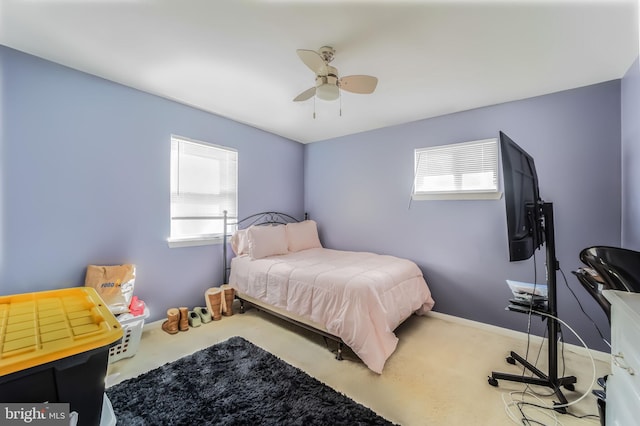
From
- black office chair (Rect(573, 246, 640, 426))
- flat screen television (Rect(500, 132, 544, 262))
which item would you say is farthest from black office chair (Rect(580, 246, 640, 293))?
flat screen television (Rect(500, 132, 544, 262))

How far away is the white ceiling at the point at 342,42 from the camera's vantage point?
154 cm

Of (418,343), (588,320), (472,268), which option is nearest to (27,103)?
(418,343)

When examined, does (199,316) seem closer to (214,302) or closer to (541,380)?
Answer: (214,302)

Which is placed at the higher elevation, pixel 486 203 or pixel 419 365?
pixel 486 203

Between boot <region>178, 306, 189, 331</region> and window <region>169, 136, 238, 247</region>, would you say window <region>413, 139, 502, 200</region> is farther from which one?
boot <region>178, 306, 189, 331</region>

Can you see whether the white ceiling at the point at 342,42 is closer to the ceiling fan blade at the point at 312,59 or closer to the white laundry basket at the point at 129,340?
the ceiling fan blade at the point at 312,59

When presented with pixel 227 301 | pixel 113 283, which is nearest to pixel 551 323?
pixel 227 301

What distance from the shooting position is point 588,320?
2309 mm

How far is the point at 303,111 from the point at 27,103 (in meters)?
2.40

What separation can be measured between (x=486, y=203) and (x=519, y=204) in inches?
45.7

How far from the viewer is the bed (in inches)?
81.4

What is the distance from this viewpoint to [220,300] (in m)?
3.02

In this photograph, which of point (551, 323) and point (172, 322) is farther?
point (172, 322)

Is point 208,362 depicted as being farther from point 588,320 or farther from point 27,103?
point 588,320
